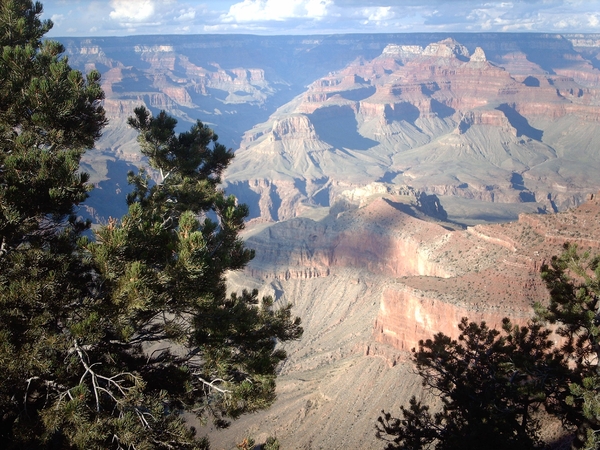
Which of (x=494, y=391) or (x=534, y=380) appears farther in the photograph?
(x=494, y=391)

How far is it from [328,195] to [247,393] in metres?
153

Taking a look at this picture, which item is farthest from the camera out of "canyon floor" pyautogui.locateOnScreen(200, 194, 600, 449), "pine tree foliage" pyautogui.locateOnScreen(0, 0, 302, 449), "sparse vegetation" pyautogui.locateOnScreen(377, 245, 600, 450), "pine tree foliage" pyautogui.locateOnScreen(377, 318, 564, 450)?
"canyon floor" pyautogui.locateOnScreen(200, 194, 600, 449)

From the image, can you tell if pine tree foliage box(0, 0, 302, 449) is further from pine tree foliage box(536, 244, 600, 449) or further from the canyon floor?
the canyon floor

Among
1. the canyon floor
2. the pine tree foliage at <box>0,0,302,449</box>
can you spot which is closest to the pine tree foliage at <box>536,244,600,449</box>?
the pine tree foliage at <box>0,0,302,449</box>

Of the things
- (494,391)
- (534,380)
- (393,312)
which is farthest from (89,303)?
(393,312)

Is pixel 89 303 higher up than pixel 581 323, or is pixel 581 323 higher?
pixel 89 303

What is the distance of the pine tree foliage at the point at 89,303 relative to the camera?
1201cm

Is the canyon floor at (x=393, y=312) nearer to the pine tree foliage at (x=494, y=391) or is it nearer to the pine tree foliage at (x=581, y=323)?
the pine tree foliage at (x=494, y=391)

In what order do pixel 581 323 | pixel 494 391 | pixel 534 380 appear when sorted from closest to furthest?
pixel 581 323, pixel 534 380, pixel 494 391

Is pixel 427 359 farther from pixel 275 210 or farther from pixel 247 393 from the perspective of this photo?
pixel 275 210

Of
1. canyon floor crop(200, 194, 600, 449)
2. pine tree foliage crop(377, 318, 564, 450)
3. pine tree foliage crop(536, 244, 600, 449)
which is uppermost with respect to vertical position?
pine tree foliage crop(536, 244, 600, 449)

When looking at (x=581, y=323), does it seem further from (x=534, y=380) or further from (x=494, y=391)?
(x=494, y=391)

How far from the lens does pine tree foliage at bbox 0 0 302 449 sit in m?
12.0

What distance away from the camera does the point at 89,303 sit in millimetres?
12906
